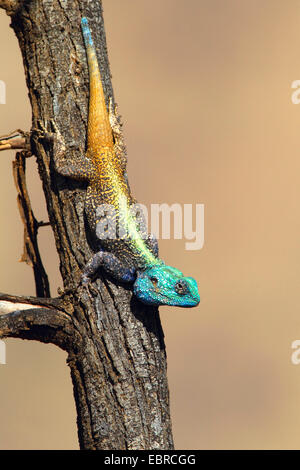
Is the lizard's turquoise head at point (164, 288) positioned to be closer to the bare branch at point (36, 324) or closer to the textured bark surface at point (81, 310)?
the textured bark surface at point (81, 310)

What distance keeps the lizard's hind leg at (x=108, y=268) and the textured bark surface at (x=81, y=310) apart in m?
0.04

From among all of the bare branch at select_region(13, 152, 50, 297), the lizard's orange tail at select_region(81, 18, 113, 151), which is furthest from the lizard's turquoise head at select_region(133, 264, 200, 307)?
the lizard's orange tail at select_region(81, 18, 113, 151)

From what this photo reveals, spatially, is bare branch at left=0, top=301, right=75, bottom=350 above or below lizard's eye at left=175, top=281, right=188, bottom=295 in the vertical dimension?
below

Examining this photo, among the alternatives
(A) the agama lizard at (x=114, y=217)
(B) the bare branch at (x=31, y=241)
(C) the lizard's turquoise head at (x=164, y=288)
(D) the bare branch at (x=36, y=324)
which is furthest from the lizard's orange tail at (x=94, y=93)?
(D) the bare branch at (x=36, y=324)

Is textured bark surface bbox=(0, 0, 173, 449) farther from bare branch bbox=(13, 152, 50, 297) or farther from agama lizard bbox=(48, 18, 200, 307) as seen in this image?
bare branch bbox=(13, 152, 50, 297)

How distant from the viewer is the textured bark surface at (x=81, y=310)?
254 centimetres

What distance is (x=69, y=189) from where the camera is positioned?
2676 millimetres

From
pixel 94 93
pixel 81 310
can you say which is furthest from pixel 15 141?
pixel 81 310

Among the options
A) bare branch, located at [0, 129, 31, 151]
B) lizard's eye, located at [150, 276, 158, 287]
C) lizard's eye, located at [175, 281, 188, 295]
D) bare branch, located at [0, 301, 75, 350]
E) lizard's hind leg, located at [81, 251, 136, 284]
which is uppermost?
bare branch, located at [0, 129, 31, 151]

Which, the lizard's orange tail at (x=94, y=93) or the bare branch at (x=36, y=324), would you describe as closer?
the bare branch at (x=36, y=324)

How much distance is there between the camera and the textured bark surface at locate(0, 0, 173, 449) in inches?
99.9
